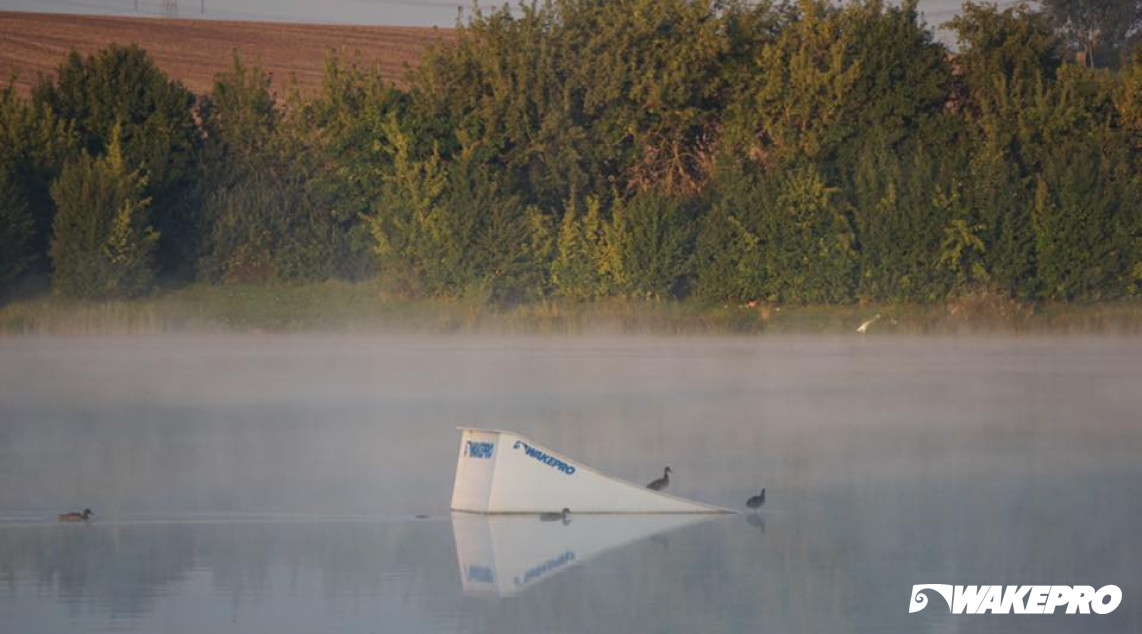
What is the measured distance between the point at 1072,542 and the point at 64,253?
2966 cm

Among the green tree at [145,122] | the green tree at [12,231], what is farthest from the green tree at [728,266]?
the green tree at [12,231]

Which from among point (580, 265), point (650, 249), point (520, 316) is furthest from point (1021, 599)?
point (580, 265)

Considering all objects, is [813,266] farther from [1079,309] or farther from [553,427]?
[553,427]

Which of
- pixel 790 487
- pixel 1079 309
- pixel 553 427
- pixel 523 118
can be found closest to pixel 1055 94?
pixel 1079 309

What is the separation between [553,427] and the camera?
19297mm

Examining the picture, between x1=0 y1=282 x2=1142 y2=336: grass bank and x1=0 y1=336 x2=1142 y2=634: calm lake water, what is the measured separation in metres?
9.29

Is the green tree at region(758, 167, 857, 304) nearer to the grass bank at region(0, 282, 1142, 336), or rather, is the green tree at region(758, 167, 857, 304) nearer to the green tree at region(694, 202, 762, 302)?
the green tree at region(694, 202, 762, 302)

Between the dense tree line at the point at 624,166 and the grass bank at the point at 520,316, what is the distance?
49cm

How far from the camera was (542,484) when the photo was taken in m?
13.3

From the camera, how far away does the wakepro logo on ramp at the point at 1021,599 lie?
10.4 meters

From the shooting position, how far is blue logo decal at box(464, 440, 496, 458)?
43.3ft

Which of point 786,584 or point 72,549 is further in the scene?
point 72,549

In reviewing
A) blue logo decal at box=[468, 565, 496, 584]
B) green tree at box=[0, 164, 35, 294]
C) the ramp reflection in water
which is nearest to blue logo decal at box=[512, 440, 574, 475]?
the ramp reflection in water

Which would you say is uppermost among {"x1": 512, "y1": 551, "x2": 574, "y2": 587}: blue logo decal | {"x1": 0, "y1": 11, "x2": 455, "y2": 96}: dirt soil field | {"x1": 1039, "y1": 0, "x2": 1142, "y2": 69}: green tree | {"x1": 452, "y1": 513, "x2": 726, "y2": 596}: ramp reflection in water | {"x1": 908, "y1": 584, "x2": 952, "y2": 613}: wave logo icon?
{"x1": 1039, "y1": 0, "x2": 1142, "y2": 69}: green tree
